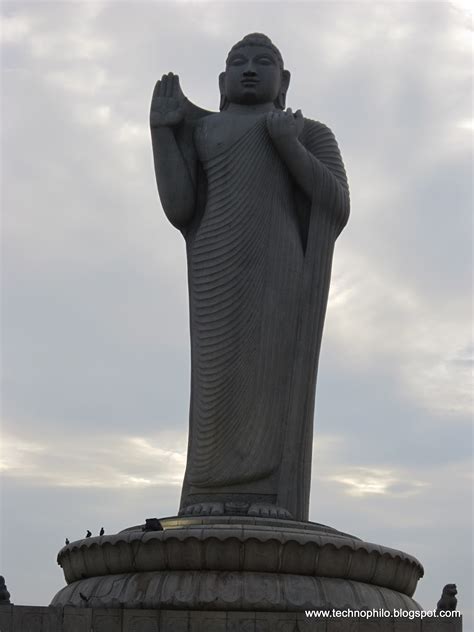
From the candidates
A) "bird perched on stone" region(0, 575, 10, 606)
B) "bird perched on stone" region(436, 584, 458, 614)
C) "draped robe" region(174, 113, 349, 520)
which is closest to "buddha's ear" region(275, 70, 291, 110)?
"draped robe" region(174, 113, 349, 520)

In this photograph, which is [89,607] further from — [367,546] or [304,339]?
[304,339]

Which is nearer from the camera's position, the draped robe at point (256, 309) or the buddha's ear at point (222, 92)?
the draped robe at point (256, 309)

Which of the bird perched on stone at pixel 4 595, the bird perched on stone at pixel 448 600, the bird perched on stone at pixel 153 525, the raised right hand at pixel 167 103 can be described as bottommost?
the bird perched on stone at pixel 4 595

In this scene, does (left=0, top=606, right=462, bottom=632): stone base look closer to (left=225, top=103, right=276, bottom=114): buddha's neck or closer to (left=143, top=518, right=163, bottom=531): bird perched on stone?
(left=143, top=518, right=163, bottom=531): bird perched on stone

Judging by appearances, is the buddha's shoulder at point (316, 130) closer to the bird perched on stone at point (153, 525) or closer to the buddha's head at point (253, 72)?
the buddha's head at point (253, 72)

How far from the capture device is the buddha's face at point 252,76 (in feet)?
46.1

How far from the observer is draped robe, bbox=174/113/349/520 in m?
12.6

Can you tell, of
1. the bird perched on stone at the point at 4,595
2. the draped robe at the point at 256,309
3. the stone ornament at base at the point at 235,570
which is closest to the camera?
the stone ornament at base at the point at 235,570

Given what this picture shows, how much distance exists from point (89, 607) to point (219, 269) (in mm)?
4156

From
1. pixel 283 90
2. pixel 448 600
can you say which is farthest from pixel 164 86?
pixel 448 600

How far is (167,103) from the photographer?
13.8m

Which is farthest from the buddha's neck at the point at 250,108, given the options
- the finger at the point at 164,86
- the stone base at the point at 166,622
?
the stone base at the point at 166,622

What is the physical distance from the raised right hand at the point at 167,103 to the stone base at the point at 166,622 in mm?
5627

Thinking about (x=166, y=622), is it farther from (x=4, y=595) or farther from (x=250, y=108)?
(x=250, y=108)
